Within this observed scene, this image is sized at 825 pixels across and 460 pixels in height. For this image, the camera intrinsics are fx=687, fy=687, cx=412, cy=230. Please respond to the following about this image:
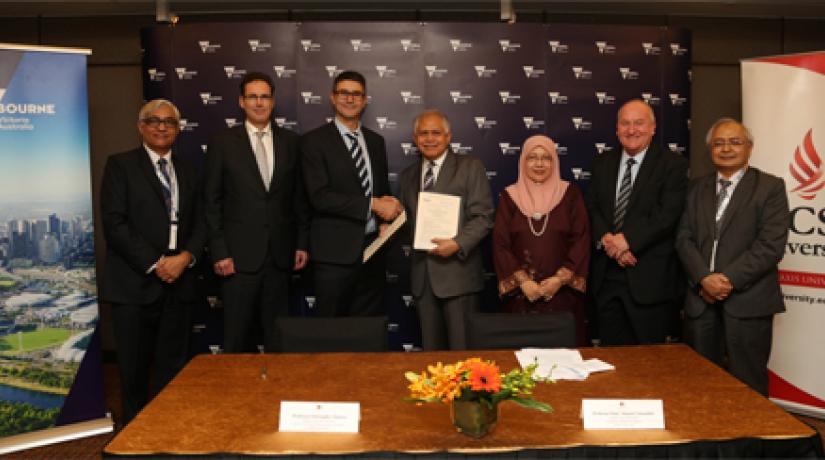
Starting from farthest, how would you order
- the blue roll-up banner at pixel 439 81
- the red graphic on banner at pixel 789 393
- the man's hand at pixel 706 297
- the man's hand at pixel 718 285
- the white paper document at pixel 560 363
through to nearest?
the blue roll-up banner at pixel 439 81, the red graphic on banner at pixel 789 393, the man's hand at pixel 706 297, the man's hand at pixel 718 285, the white paper document at pixel 560 363

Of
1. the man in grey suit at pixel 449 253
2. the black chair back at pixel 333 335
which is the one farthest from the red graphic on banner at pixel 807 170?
the black chair back at pixel 333 335

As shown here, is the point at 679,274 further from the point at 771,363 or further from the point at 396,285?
the point at 396,285

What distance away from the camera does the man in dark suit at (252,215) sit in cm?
391

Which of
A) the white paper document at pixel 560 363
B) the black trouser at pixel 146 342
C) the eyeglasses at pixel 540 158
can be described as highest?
the eyeglasses at pixel 540 158

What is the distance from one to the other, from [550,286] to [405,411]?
6.44 feet

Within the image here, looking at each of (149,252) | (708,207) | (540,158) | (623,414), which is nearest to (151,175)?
(149,252)

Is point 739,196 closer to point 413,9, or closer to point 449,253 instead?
point 449,253

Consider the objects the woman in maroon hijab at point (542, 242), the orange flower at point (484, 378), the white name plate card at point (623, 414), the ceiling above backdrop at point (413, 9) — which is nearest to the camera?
the orange flower at point (484, 378)

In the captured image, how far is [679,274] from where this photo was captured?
3949 millimetres

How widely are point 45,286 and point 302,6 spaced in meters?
2.74

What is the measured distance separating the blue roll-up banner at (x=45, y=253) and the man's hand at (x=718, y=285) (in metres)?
3.37

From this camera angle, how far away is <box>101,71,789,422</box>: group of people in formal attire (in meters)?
3.67

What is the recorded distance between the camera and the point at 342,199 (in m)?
3.96

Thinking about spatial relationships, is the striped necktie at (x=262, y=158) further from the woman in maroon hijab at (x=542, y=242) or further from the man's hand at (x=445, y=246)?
the woman in maroon hijab at (x=542, y=242)
